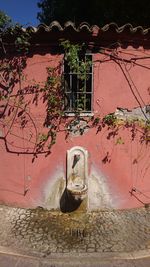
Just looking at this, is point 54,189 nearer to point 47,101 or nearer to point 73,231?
point 73,231

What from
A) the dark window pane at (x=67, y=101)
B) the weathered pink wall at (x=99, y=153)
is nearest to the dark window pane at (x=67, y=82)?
the dark window pane at (x=67, y=101)

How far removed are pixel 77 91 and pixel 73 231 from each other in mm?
3165

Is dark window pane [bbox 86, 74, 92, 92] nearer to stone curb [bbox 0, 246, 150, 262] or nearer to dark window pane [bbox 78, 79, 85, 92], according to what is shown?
dark window pane [bbox 78, 79, 85, 92]

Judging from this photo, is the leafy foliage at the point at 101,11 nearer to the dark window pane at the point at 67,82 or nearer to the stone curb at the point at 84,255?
the dark window pane at the point at 67,82

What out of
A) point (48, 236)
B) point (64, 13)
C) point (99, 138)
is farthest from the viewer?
point (64, 13)

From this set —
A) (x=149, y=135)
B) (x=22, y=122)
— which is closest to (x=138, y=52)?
(x=149, y=135)

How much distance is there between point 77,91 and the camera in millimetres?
6539

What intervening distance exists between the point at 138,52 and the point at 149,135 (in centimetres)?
202

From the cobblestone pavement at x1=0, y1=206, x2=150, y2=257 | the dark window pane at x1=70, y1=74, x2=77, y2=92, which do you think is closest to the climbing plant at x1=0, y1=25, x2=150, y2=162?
the dark window pane at x1=70, y1=74, x2=77, y2=92

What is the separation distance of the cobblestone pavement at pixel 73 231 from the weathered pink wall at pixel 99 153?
376 millimetres

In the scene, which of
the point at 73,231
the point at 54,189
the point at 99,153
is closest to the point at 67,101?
the point at 99,153

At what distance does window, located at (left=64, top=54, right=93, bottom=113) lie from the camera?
21.0 feet

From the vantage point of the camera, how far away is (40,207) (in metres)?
6.77

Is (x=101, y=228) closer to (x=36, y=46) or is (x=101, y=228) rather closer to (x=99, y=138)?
(x=99, y=138)
